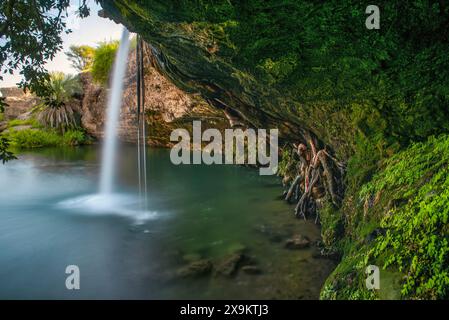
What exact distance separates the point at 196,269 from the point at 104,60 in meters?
21.3

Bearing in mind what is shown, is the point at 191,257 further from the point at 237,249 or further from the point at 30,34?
the point at 30,34

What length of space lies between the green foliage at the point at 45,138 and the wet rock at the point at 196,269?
24.4 meters

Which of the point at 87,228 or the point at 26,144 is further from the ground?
the point at 26,144

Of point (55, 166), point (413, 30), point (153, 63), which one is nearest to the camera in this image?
point (413, 30)

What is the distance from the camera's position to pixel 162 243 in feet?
25.0

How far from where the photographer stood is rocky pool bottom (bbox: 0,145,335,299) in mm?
5711

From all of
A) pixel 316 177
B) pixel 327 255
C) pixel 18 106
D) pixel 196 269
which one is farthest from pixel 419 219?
pixel 18 106

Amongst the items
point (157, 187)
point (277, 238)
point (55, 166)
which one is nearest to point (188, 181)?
point (157, 187)

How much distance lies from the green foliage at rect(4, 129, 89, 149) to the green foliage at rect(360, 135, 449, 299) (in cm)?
2661

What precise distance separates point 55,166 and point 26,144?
9.85 meters

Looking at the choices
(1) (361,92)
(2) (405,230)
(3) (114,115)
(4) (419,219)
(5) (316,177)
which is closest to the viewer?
(4) (419,219)
